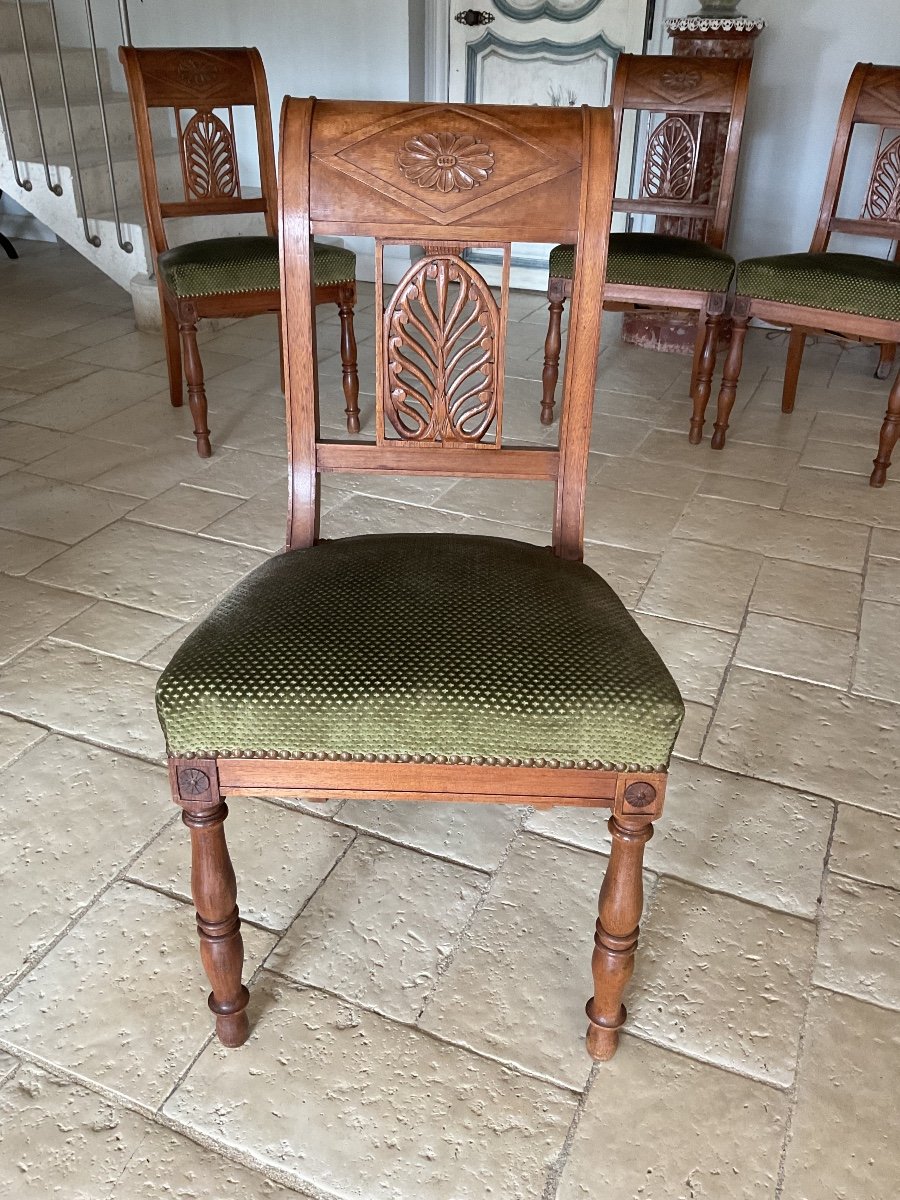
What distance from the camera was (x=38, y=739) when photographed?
1.81 meters

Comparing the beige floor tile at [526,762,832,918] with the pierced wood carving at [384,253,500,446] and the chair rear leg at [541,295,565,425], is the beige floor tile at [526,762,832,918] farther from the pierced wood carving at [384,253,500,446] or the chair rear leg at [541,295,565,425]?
the chair rear leg at [541,295,565,425]

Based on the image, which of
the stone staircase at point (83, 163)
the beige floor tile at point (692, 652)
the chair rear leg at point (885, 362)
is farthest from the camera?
the stone staircase at point (83, 163)

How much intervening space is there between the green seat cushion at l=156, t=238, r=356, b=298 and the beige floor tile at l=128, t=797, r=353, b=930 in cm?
151

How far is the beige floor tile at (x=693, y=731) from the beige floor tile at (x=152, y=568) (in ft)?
3.42

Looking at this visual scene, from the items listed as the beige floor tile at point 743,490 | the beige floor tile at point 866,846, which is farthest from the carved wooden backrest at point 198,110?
the beige floor tile at point 866,846

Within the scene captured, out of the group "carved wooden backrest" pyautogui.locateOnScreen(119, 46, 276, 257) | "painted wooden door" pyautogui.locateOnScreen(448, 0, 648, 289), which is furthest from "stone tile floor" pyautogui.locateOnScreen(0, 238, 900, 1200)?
"painted wooden door" pyautogui.locateOnScreen(448, 0, 648, 289)

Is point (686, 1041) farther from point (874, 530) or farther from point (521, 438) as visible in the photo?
point (521, 438)

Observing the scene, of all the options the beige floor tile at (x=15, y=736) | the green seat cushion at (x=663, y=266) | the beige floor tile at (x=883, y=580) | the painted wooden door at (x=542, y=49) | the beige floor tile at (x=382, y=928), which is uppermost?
the painted wooden door at (x=542, y=49)

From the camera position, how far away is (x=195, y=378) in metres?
2.73

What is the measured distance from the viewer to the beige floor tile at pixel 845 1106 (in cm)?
114

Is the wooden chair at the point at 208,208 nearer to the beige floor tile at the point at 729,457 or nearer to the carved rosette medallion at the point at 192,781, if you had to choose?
the beige floor tile at the point at 729,457

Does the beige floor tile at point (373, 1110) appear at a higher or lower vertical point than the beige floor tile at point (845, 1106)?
higher

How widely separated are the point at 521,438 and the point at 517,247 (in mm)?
1904

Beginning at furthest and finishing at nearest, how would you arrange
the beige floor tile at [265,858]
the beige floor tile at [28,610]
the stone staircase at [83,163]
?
the stone staircase at [83,163]
the beige floor tile at [28,610]
the beige floor tile at [265,858]
